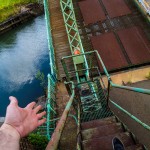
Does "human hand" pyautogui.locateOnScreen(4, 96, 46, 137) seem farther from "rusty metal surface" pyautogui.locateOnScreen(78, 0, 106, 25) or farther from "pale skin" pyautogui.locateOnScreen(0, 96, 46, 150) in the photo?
"rusty metal surface" pyautogui.locateOnScreen(78, 0, 106, 25)

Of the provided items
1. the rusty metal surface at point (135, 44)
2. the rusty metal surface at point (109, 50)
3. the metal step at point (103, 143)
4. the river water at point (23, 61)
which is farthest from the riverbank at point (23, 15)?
the metal step at point (103, 143)

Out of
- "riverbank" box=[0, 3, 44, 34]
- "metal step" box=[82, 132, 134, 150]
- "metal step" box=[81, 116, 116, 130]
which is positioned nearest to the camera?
"metal step" box=[82, 132, 134, 150]

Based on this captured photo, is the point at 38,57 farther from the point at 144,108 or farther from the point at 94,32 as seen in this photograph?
the point at 144,108

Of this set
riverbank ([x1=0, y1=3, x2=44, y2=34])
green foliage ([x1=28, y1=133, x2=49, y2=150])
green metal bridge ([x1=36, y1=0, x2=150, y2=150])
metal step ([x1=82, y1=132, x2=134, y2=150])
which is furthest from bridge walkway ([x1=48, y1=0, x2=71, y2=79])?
riverbank ([x1=0, y1=3, x2=44, y2=34])

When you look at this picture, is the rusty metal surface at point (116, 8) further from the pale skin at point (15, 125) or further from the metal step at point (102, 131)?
the pale skin at point (15, 125)

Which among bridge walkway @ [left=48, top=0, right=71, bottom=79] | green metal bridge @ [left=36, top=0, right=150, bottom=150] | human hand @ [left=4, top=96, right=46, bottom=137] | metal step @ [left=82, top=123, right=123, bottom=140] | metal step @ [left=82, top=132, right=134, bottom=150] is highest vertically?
bridge walkway @ [left=48, top=0, right=71, bottom=79]

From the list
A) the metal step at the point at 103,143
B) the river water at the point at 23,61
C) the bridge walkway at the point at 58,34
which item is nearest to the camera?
the metal step at the point at 103,143

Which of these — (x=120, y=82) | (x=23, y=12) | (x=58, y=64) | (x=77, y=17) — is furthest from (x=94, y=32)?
(x=23, y=12)
